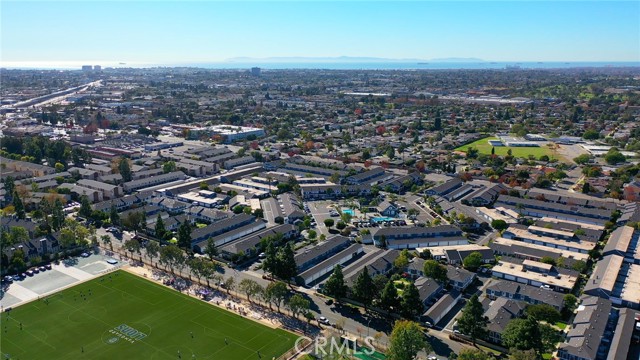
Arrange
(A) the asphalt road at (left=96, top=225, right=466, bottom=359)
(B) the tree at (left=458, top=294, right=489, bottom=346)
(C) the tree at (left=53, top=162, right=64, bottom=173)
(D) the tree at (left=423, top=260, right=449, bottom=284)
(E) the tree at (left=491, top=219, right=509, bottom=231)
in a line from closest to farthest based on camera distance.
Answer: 1. (B) the tree at (left=458, top=294, right=489, bottom=346)
2. (A) the asphalt road at (left=96, top=225, right=466, bottom=359)
3. (D) the tree at (left=423, top=260, right=449, bottom=284)
4. (E) the tree at (left=491, top=219, right=509, bottom=231)
5. (C) the tree at (left=53, top=162, right=64, bottom=173)

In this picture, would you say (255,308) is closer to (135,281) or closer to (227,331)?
(227,331)

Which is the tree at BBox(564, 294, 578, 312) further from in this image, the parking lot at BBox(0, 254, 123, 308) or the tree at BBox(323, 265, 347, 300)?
the parking lot at BBox(0, 254, 123, 308)

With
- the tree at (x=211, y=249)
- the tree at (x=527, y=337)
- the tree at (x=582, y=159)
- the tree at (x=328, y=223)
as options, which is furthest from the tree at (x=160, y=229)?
the tree at (x=582, y=159)

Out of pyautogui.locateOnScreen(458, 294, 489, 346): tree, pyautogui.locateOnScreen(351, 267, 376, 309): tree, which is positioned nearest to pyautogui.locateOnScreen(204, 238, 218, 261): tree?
pyautogui.locateOnScreen(351, 267, 376, 309): tree

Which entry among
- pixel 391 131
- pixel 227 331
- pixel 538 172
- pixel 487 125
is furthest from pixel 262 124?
pixel 227 331

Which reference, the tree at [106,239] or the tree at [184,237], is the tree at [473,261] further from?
the tree at [106,239]
